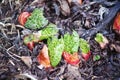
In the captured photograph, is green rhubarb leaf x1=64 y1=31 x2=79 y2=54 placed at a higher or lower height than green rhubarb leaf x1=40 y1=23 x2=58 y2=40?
lower

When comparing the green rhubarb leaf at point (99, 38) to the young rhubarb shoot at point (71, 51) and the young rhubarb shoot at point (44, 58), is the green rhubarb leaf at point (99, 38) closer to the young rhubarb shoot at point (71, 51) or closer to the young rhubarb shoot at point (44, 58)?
the young rhubarb shoot at point (71, 51)

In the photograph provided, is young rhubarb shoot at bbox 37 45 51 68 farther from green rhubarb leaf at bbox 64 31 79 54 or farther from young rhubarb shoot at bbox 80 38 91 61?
young rhubarb shoot at bbox 80 38 91 61

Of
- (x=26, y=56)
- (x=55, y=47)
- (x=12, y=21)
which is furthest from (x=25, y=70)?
(x=12, y=21)

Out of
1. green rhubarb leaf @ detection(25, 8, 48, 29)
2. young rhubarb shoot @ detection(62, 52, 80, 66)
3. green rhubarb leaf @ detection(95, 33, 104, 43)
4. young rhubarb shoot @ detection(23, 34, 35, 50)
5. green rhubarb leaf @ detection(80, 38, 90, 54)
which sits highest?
green rhubarb leaf @ detection(25, 8, 48, 29)

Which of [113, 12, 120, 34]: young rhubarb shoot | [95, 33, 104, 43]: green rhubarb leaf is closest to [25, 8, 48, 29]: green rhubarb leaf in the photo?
[95, 33, 104, 43]: green rhubarb leaf

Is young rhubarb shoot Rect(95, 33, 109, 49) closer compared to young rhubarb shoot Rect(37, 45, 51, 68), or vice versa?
young rhubarb shoot Rect(37, 45, 51, 68)

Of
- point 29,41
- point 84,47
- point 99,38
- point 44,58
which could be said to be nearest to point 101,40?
point 99,38

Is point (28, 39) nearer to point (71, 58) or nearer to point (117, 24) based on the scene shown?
point (71, 58)
